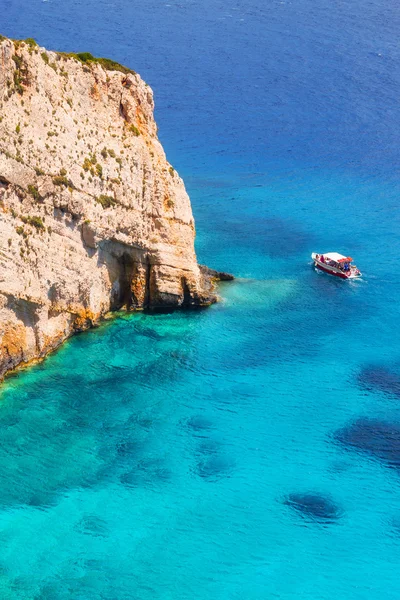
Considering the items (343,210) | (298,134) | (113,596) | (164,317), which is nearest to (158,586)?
(113,596)

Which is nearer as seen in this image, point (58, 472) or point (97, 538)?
point (97, 538)

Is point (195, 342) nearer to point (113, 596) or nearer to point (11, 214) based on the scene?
point (11, 214)

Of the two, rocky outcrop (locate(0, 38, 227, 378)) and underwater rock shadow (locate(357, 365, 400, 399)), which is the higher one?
rocky outcrop (locate(0, 38, 227, 378))

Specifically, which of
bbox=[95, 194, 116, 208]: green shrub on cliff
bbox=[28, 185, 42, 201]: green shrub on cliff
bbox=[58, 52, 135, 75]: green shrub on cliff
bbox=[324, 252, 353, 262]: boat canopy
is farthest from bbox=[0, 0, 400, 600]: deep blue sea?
bbox=[58, 52, 135, 75]: green shrub on cliff

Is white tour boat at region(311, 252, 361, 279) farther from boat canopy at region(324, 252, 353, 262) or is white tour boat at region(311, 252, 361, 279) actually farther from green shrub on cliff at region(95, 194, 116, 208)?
green shrub on cliff at region(95, 194, 116, 208)

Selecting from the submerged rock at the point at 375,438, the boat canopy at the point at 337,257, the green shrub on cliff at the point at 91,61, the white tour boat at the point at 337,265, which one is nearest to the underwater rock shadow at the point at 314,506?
the submerged rock at the point at 375,438
